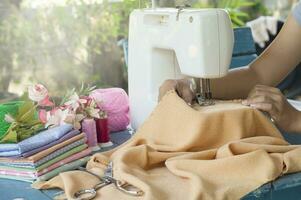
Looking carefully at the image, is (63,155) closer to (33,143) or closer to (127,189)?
(33,143)

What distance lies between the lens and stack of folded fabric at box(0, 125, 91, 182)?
1.08 metres

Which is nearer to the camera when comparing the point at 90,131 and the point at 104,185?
the point at 104,185

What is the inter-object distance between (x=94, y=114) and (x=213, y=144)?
35cm

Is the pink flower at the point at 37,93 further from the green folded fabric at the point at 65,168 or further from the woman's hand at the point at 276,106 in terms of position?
the woman's hand at the point at 276,106

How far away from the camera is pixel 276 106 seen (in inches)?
47.4

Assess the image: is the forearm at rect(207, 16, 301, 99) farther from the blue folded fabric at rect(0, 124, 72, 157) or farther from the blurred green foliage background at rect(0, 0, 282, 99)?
the blurred green foliage background at rect(0, 0, 282, 99)

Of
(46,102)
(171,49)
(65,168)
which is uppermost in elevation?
(171,49)

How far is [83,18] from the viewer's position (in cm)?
296

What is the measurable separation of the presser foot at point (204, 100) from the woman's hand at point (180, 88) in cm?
2

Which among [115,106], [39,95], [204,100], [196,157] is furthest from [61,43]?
[196,157]

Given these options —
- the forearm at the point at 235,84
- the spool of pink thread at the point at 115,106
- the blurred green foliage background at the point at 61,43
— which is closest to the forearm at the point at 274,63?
the forearm at the point at 235,84

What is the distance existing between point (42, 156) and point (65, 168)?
2.3 inches

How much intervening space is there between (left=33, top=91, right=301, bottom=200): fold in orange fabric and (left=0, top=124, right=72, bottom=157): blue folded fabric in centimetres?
10

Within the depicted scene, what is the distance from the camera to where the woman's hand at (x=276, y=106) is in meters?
1.17
